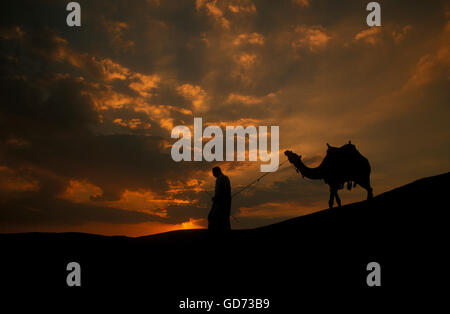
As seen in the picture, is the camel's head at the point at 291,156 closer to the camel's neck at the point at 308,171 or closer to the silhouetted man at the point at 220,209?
the camel's neck at the point at 308,171

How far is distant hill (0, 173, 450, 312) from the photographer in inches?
318

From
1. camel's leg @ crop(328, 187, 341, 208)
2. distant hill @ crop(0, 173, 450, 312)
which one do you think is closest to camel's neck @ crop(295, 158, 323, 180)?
camel's leg @ crop(328, 187, 341, 208)

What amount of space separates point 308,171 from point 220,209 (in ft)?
21.1

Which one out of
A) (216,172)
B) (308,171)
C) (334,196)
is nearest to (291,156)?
(308,171)

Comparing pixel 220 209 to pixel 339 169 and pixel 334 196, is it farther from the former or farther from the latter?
pixel 339 169

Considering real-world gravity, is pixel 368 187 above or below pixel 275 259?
above

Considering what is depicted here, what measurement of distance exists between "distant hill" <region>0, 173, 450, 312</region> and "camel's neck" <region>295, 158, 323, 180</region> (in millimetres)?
2289

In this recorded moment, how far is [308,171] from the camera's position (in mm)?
15781

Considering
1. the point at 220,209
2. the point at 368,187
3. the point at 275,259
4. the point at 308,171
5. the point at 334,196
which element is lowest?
the point at 275,259

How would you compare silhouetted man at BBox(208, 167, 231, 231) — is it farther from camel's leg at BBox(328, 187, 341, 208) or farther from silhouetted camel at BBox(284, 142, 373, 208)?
camel's leg at BBox(328, 187, 341, 208)

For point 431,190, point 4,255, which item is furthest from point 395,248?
point 4,255

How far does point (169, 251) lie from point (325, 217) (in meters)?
7.22

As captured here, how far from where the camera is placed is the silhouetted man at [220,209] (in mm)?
11242
